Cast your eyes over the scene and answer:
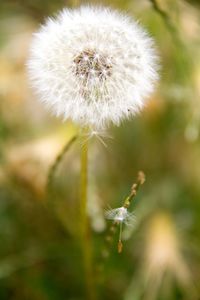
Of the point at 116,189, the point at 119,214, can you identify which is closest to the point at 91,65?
the point at 119,214

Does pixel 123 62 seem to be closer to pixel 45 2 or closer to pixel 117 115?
pixel 117 115

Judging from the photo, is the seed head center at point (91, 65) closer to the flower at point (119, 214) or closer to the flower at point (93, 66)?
the flower at point (93, 66)

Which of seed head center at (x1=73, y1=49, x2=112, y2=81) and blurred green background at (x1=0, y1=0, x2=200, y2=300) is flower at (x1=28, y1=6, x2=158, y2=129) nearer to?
seed head center at (x1=73, y1=49, x2=112, y2=81)

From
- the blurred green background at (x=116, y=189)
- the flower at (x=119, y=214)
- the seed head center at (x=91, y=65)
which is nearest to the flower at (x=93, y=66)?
the seed head center at (x=91, y=65)

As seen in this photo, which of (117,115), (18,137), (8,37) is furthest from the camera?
(8,37)

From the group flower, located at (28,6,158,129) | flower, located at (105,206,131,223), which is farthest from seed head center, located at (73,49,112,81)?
flower, located at (105,206,131,223)

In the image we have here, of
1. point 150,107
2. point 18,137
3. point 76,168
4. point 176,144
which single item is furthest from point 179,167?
point 18,137
